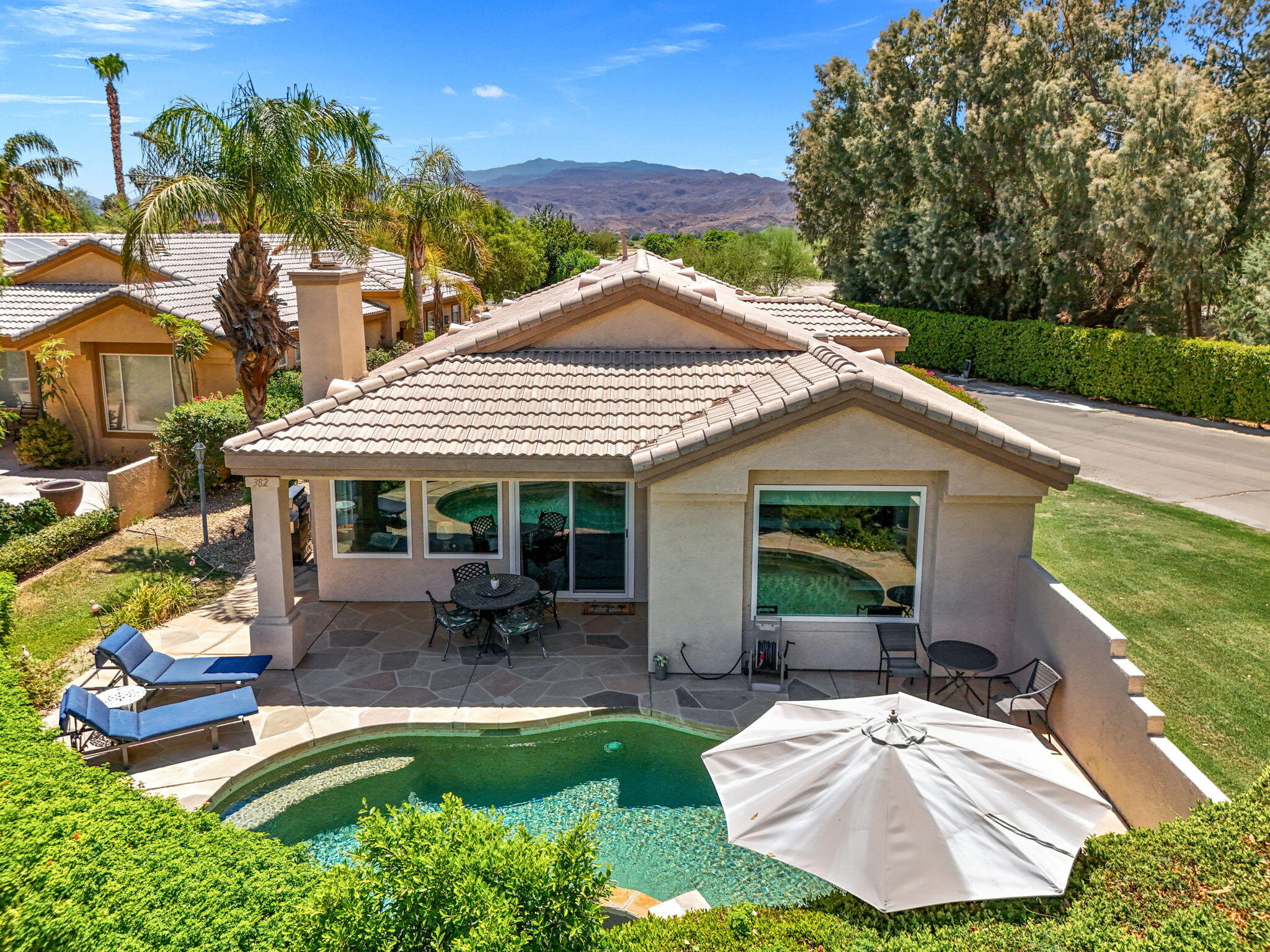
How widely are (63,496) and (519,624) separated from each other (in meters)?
12.5

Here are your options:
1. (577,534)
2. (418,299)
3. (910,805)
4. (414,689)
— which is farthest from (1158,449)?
(418,299)

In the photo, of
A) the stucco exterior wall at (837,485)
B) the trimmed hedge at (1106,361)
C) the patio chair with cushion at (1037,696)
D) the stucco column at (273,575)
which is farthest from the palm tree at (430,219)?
the patio chair with cushion at (1037,696)

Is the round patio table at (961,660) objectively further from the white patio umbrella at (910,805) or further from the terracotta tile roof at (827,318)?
the terracotta tile roof at (827,318)

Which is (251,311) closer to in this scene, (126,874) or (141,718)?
(141,718)

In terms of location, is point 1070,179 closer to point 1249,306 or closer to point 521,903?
point 1249,306

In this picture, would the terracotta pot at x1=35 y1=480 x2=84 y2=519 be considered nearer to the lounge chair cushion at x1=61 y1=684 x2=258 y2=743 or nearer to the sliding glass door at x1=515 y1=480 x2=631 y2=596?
the lounge chair cushion at x1=61 y1=684 x2=258 y2=743

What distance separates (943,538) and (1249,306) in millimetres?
27943

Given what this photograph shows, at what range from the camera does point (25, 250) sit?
31.8m

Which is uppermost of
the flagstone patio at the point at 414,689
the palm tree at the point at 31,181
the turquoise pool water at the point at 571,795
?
the palm tree at the point at 31,181

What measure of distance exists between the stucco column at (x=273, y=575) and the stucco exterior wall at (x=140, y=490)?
854 cm

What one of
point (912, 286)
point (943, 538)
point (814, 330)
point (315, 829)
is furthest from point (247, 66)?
point (912, 286)

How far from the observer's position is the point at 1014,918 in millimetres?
6289

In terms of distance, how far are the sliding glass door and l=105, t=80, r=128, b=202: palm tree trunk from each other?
183 feet

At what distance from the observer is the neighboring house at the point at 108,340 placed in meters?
24.8
